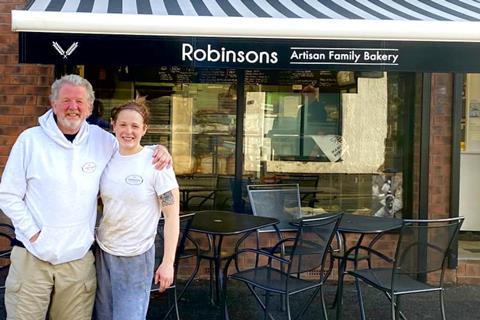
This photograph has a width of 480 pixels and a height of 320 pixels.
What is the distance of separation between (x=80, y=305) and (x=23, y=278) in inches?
11.6

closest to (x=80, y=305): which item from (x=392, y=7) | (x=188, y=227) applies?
(x=188, y=227)

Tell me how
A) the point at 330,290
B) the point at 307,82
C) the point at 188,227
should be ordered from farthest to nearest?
the point at 307,82
the point at 330,290
the point at 188,227

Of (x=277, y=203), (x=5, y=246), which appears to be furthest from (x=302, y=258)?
(x=5, y=246)

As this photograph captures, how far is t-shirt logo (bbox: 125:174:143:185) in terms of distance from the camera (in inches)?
105

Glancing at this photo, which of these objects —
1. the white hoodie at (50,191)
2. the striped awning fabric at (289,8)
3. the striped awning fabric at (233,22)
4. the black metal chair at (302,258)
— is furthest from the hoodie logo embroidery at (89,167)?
the black metal chair at (302,258)

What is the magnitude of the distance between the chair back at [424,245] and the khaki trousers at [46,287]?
202 centimetres

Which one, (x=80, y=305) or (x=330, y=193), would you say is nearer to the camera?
(x=80, y=305)

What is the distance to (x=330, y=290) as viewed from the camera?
17.4ft

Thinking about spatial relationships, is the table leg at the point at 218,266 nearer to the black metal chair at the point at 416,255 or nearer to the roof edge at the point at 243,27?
the black metal chair at the point at 416,255

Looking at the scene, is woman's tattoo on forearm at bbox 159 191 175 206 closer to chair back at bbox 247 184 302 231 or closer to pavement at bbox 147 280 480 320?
pavement at bbox 147 280 480 320

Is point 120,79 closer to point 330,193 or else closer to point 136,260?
point 330,193

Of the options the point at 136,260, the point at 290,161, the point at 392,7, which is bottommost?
the point at 136,260

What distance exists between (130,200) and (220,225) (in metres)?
1.71

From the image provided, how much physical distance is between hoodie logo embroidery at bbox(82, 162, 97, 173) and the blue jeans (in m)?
0.40
